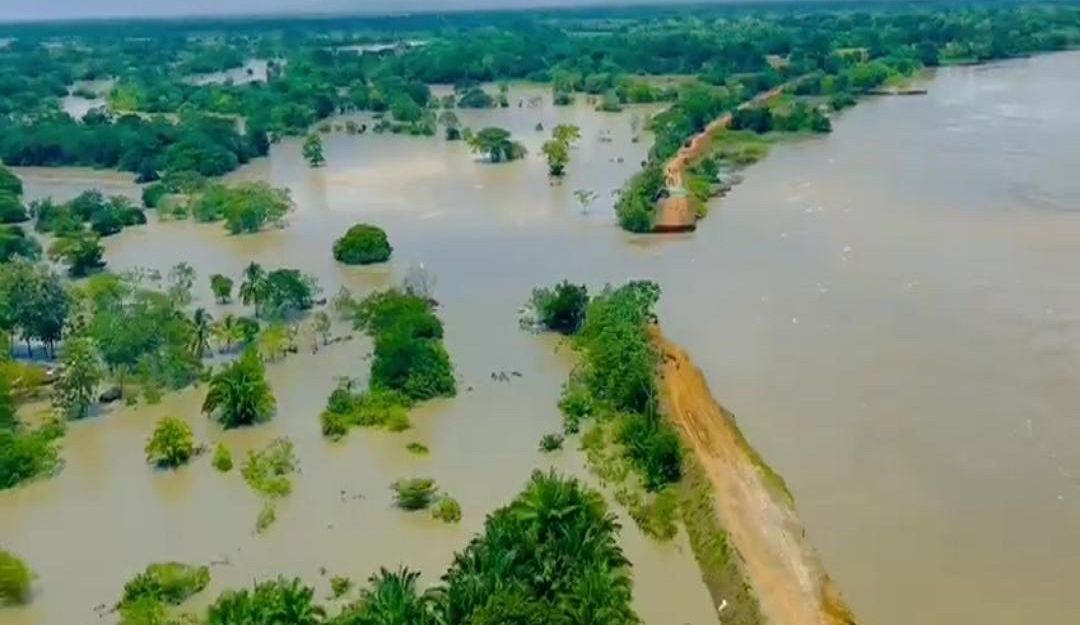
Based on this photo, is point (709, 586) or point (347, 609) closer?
point (347, 609)

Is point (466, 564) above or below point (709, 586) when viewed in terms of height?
above

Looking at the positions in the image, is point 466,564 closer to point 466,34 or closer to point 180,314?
point 180,314

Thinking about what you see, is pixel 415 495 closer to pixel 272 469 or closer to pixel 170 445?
pixel 272 469

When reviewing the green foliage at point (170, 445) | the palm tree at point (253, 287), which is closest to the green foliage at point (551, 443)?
the green foliage at point (170, 445)

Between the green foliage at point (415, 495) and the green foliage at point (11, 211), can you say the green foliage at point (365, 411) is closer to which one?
the green foliage at point (415, 495)

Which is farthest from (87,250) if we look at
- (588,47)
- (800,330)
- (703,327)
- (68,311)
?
(588,47)

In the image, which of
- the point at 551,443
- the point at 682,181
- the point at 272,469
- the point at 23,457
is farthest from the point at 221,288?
the point at 682,181
